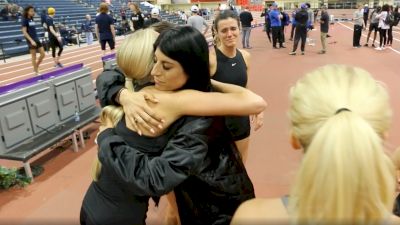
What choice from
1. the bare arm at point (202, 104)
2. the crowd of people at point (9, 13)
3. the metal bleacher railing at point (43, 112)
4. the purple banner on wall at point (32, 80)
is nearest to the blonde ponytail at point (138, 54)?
the bare arm at point (202, 104)

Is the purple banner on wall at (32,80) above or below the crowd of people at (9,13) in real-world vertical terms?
below

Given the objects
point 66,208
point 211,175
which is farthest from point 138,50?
point 66,208

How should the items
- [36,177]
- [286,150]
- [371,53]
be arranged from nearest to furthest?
[36,177] < [286,150] < [371,53]

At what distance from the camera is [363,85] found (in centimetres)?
90

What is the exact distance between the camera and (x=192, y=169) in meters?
1.27

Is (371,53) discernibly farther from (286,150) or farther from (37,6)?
(37,6)

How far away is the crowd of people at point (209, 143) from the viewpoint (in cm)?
76

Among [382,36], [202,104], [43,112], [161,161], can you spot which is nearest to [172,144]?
[161,161]

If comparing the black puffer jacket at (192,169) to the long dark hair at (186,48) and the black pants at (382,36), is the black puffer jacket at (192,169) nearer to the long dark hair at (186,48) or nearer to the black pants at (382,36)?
the long dark hair at (186,48)

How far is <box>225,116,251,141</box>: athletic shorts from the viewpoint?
2.46 meters

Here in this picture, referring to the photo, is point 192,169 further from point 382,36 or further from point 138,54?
point 382,36

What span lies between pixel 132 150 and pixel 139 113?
0.14 meters

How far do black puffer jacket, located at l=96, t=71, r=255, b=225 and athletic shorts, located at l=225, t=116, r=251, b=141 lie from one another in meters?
0.91

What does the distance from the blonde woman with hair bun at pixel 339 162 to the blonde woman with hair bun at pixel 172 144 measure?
41 cm
